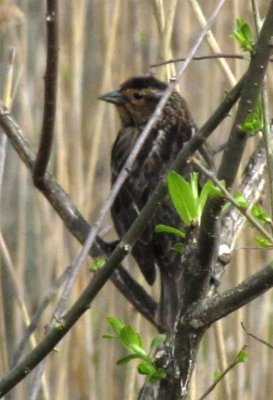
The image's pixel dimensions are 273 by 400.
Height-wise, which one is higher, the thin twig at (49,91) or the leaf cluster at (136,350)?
the thin twig at (49,91)

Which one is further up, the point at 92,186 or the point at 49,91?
the point at 49,91

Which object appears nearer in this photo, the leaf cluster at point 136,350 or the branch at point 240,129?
the branch at point 240,129

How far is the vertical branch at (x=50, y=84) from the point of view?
111 centimetres

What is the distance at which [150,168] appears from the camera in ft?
7.26

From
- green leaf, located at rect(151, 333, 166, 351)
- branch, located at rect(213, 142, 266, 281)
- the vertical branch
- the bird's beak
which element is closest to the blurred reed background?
the bird's beak

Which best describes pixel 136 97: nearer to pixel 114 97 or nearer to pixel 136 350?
pixel 114 97

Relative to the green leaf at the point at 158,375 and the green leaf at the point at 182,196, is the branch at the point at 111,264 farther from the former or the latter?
the green leaf at the point at 158,375

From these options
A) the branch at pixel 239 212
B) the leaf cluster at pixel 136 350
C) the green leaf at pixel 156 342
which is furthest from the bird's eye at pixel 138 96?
the leaf cluster at pixel 136 350

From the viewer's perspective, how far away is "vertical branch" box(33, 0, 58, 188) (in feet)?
3.64

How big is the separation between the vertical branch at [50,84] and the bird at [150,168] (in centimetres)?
52

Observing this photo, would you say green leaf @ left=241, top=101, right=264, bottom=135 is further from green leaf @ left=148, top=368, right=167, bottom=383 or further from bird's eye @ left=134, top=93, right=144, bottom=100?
bird's eye @ left=134, top=93, right=144, bottom=100

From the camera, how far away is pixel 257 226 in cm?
91

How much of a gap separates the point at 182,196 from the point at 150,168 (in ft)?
3.98

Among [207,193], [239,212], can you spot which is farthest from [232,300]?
[239,212]
